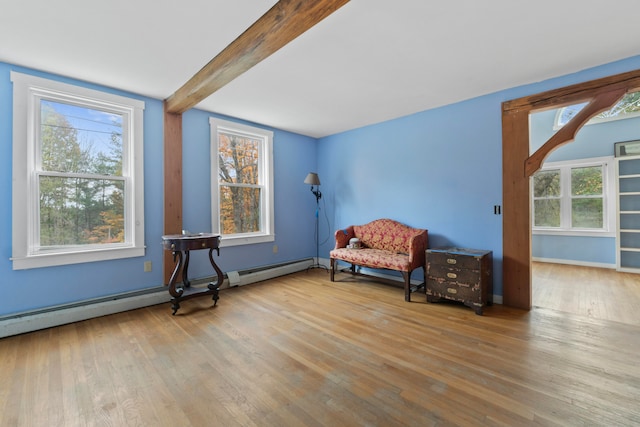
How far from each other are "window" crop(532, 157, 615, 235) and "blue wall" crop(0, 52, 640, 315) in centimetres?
294

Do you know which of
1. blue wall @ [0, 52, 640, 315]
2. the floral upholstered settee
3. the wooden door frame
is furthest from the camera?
the floral upholstered settee

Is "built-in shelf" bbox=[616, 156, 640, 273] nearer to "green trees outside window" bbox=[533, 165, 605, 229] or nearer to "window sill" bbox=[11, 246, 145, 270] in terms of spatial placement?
"green trees outside window" bbox=[533, 165, 605, 229]

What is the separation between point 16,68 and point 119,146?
93 cm

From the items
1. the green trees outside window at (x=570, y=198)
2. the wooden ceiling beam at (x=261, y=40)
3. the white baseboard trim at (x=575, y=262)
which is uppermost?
the wooden ceiling beam at (x=261, y=40)

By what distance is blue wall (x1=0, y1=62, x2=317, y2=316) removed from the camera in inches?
91.2

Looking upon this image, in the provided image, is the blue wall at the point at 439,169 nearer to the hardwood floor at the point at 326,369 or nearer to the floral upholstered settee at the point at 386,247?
the floral upholstered settee at the point at 386,247

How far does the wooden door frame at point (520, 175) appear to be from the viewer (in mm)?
2641

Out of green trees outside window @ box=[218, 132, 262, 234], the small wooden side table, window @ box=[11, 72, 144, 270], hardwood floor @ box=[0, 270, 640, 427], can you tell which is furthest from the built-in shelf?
window @ box=[11, 72, 144, 270]

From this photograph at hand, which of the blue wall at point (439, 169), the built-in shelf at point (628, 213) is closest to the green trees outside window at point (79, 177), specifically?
the blue wall at point (439, 169)

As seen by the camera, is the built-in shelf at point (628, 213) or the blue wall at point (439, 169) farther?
the built-in shelf at point (628, 213)

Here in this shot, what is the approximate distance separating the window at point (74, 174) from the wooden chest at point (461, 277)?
10.8 ft

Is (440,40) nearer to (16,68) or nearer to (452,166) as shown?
(452,166)

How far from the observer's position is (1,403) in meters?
1.48

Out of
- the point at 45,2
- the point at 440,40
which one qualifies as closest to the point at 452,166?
the point at 440,40
